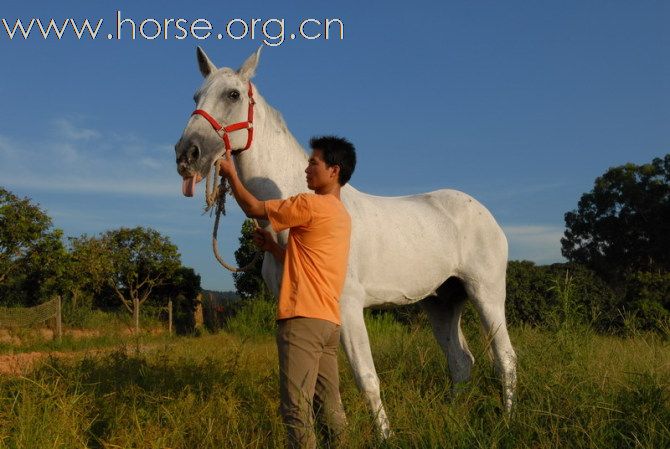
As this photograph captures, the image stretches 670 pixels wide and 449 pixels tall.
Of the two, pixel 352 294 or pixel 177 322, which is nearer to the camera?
pixel 352 294

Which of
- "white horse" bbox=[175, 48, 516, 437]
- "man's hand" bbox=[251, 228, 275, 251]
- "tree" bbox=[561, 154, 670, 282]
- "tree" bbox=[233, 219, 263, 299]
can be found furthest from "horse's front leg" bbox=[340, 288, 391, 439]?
"tree" bbox=[561, 154, 670, 282]

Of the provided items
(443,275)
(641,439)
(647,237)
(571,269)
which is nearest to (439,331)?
(443,275)

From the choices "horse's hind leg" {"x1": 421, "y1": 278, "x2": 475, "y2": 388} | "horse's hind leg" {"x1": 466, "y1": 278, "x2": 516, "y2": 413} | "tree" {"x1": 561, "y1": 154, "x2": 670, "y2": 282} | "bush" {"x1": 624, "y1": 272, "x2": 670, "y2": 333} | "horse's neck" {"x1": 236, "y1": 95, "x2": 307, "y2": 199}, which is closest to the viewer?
"horse's neck" {"x1": 236, "y1": 95, "x2": 307, "y2": 199}

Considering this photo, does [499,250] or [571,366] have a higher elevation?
[499,250]

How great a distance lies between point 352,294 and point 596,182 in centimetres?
3443

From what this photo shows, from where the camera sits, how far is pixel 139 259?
957 inches

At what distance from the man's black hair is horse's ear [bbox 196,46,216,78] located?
936 mm

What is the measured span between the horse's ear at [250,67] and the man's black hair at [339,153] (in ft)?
2.32

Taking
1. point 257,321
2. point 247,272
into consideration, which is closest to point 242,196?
point 257,321

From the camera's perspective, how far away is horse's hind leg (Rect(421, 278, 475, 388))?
521 centimetres

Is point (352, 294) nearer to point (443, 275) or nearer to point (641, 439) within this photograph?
point (443, 275)

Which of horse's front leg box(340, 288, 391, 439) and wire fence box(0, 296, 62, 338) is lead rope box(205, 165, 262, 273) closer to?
horse's front leg box(340, 288, 391, 439)

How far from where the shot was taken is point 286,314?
3.14 meters

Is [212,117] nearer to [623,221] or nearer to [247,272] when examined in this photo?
[247,272]
